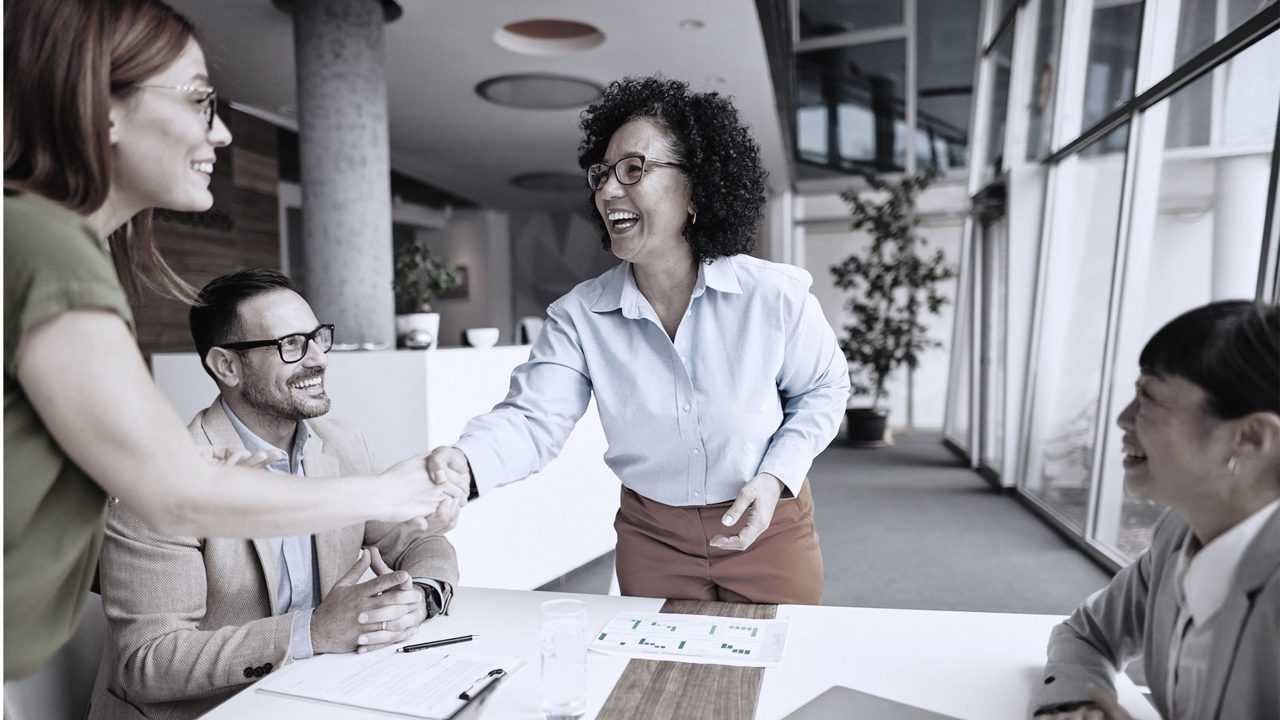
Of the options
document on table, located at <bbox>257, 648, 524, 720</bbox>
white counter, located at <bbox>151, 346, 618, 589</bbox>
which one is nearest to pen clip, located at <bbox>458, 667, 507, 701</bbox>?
document on table, located at <bbox>257, 648, 524, 720</bbox>

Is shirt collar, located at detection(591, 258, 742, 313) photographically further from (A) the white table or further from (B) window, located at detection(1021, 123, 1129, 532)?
(B) window, located at detection(1021, 123, 1129, 532)

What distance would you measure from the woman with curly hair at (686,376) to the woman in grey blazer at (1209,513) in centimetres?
69

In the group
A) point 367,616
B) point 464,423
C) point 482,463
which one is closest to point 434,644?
point 367,616

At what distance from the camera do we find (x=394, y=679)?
1198 millimetres

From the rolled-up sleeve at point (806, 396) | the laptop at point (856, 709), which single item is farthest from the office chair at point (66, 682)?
the rolled-up sleeve at point (806, 396)

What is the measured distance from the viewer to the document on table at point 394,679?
1115mm

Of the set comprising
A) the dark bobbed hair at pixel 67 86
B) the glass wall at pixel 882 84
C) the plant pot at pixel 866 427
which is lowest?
the plant pot at pixel 866 427

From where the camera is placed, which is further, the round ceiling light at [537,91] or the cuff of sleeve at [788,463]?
the round ceiling light at [537,91]

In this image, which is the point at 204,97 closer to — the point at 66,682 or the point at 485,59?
the point at 66,682

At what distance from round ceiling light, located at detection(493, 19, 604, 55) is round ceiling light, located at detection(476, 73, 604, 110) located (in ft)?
1.55

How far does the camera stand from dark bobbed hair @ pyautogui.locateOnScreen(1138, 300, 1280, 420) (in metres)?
0.85

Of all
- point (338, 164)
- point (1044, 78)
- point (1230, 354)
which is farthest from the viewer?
point (1044, 78)

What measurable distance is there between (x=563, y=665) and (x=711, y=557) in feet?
2.14

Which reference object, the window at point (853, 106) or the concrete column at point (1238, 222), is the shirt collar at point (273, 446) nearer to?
the concrete column at point (1238, 222)
